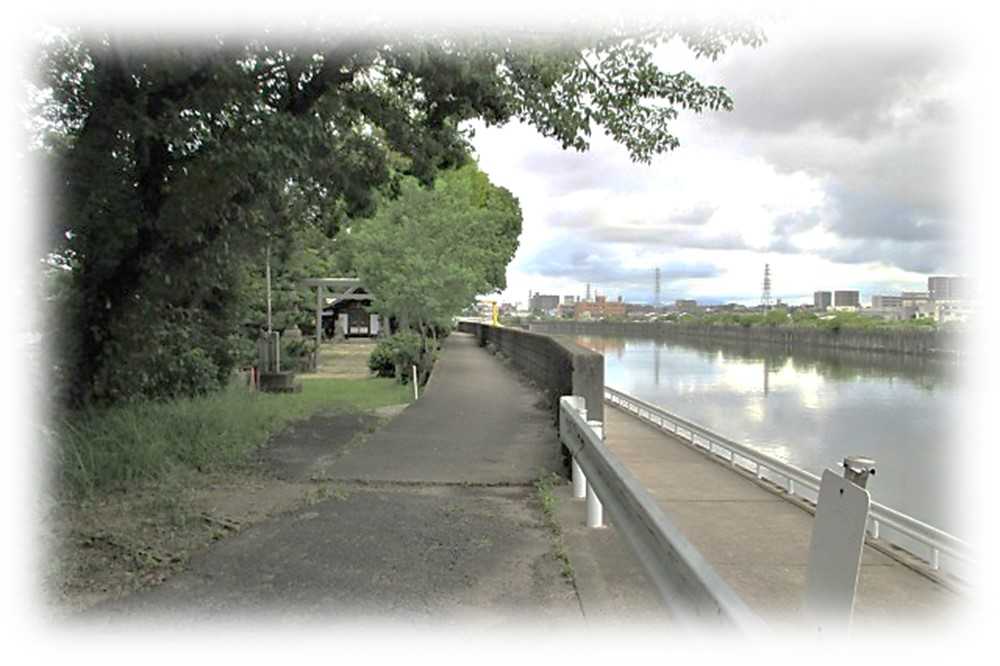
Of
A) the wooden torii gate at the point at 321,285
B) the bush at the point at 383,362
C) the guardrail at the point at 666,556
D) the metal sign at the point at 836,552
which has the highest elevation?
the wooden torii gate at the point at 321,285

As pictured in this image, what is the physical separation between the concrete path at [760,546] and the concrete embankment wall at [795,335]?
4982 centimetres

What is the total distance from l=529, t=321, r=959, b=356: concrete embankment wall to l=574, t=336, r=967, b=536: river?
42.6 ft

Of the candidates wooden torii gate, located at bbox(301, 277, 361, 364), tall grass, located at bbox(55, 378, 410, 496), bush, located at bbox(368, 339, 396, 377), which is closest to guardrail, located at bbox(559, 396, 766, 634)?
tall grass, located at bbox(55, 378, 410, 496)

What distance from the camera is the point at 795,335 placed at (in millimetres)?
95125

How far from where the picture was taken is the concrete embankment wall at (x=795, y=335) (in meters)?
69.2

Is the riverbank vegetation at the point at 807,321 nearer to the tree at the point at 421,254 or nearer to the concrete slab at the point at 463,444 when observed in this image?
the tree at the point at 421,254

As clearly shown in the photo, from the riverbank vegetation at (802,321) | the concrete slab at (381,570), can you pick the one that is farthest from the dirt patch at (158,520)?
the riverbank vegetation at (802,321)

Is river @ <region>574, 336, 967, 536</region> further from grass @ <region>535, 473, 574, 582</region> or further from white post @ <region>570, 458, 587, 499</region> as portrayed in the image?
white post @ <region>570, 458, 587, 499</region>

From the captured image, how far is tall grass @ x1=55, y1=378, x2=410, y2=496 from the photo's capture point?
6.56m

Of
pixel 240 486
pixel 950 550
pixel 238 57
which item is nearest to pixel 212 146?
pixel 238 57

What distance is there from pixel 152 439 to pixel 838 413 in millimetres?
25927

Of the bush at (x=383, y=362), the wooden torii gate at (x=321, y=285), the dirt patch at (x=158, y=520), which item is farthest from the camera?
the wooden torii gate at (x=321, y=285)

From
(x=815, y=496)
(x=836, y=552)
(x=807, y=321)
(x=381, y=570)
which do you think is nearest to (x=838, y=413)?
(x=815, y=496)

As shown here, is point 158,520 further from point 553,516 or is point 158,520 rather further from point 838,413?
point 838,413
